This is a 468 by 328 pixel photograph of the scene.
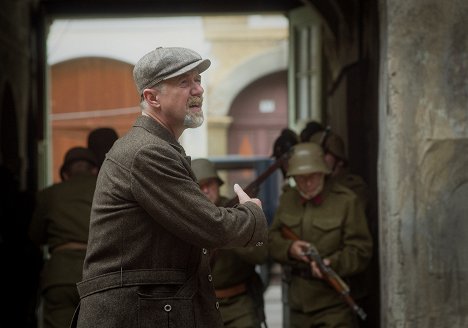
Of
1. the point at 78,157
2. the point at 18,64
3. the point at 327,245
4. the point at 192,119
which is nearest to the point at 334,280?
the point at 327,245

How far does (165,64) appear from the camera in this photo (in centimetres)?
351

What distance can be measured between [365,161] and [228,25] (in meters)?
10.8

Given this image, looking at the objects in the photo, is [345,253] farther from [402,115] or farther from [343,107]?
[343,107]

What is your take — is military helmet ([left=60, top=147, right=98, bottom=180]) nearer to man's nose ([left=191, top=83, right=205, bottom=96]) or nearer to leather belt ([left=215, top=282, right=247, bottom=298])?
leather belt ([left=215, top=282, right=247, bottom=298])

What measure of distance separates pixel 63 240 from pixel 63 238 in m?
0.02

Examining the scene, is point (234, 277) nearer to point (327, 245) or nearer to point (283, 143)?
point (327, 245)

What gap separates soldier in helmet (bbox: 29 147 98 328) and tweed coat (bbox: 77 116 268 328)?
272cm

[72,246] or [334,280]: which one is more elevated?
[72,246]

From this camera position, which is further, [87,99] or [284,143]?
[87,99]

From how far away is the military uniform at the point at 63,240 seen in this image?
6203mm

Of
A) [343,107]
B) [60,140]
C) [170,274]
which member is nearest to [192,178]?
[170,274]

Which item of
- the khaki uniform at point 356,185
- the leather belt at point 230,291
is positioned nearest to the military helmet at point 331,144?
the khaki uniform at point 356,185

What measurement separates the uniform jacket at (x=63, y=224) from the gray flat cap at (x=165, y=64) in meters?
2.77

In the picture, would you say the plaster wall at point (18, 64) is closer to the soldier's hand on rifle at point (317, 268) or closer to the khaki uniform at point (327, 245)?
the khaki uniform at point (327, 245)
